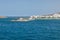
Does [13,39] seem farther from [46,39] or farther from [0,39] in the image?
[46,39]

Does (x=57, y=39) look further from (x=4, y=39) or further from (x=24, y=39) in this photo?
(x=4, y=39)

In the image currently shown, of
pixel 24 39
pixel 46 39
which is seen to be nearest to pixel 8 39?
pixel 24 39

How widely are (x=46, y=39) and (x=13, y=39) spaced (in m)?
3.54

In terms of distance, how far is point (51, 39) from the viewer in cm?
2059

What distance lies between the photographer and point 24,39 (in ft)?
69.9

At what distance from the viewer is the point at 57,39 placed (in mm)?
20547

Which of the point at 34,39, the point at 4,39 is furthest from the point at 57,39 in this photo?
the point at 4,39

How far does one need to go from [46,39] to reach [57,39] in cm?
117

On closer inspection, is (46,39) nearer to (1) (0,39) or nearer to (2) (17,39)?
(2) (17,39)

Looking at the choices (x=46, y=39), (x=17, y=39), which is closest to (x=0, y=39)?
(x=17, y=39)

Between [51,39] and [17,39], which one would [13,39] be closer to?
[17,39]

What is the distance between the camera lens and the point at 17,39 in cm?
2108

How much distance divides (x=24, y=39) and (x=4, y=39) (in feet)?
7.07

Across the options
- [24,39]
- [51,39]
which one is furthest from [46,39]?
[24,39]
